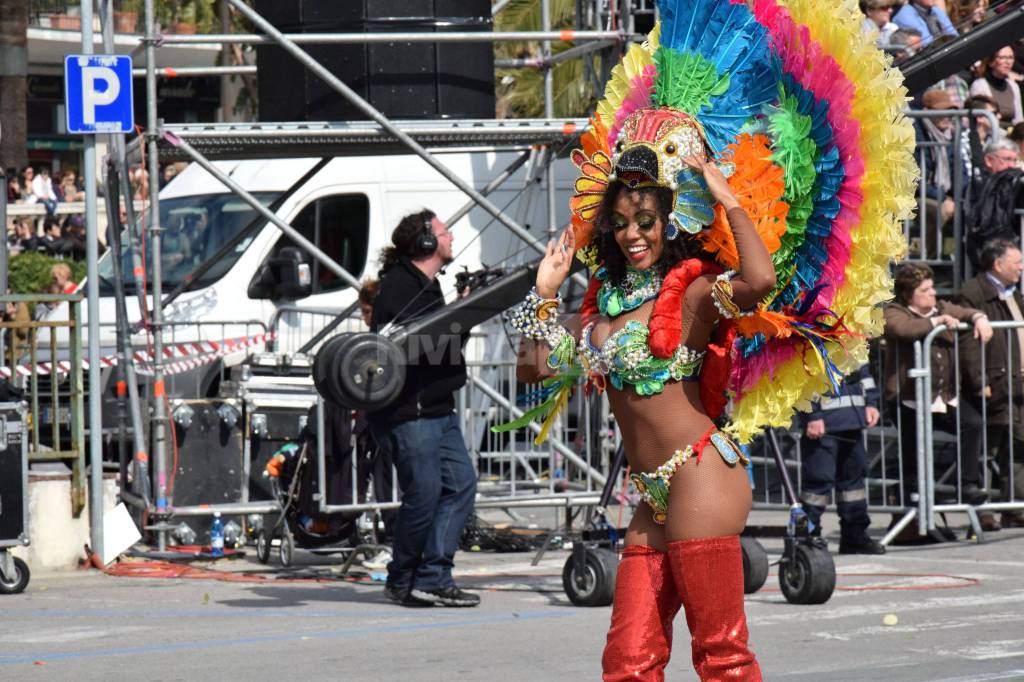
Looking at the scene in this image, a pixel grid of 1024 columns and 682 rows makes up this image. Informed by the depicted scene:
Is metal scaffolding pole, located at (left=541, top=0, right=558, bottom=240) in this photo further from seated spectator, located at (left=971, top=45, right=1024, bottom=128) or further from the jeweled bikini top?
the jeweled bikini top

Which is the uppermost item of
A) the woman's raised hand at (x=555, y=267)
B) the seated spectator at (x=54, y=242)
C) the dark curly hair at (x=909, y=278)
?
the seated spectator at (x=54, y=242)

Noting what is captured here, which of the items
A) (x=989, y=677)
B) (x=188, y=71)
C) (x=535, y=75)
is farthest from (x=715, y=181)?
(x=535, y=75)

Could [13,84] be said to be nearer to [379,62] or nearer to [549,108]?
[379,62]

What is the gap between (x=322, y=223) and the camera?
50.0 feet

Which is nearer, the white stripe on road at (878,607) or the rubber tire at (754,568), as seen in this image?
the white stripe on road at (878,607)

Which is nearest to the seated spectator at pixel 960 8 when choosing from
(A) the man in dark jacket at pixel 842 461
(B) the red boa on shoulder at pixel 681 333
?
(A) the man in dark jacket at pixel 842 461

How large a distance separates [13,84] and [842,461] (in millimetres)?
6401

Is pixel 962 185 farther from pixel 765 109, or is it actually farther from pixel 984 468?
pixel 765 109

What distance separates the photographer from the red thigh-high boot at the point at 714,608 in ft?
16.6

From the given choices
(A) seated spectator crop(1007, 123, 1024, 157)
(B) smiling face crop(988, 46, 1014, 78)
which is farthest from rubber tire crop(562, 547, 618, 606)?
(B) smiling face crop(988, 46, 1014, 78)

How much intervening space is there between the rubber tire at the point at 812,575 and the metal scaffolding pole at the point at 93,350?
4.23 meters

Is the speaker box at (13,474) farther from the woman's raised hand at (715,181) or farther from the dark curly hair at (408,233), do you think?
the woman's raised hand at (715,181)

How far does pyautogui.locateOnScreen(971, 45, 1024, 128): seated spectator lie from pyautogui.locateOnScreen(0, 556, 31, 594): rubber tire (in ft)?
29.8

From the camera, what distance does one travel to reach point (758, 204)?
5.43 metres
